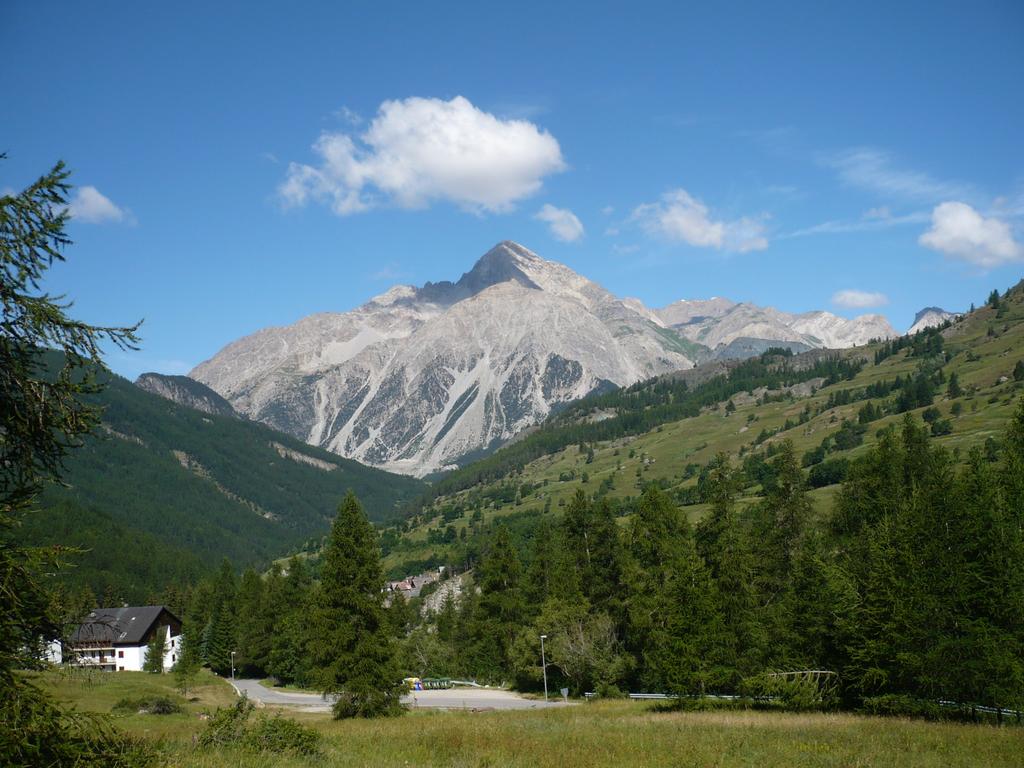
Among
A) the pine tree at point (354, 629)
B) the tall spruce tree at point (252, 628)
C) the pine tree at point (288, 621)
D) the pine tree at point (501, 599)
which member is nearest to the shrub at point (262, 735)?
the pine tree at point (354, 629)

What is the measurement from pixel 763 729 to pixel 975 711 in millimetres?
9068

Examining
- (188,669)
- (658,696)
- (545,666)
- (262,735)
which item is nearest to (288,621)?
(188,669)

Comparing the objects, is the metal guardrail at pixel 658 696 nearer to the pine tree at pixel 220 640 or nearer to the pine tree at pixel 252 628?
the pine tree at pixel 252 628

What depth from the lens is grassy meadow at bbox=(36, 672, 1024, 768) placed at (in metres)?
20.6

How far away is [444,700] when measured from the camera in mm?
69188

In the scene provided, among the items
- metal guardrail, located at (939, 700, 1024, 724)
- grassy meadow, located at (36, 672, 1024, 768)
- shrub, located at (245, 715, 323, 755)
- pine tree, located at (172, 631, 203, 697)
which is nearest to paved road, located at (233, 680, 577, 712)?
pine tree, located at (172, 631, 203, 697)

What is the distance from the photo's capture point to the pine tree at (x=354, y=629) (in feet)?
155

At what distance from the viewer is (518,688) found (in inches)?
2965

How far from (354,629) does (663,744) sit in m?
27.7

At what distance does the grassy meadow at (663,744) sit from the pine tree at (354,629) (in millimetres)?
15203

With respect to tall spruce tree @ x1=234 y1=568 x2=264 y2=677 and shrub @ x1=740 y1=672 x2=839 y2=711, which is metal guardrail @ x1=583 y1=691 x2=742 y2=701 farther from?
tall spruce tree @ x1=234 y1=568 x2=264 y2=677

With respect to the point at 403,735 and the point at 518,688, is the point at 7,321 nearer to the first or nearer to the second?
the point at 403,735

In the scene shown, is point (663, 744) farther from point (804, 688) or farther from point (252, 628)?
point (252, 628)

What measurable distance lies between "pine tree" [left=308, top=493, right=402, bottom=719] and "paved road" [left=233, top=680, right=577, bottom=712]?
21.6 ft
